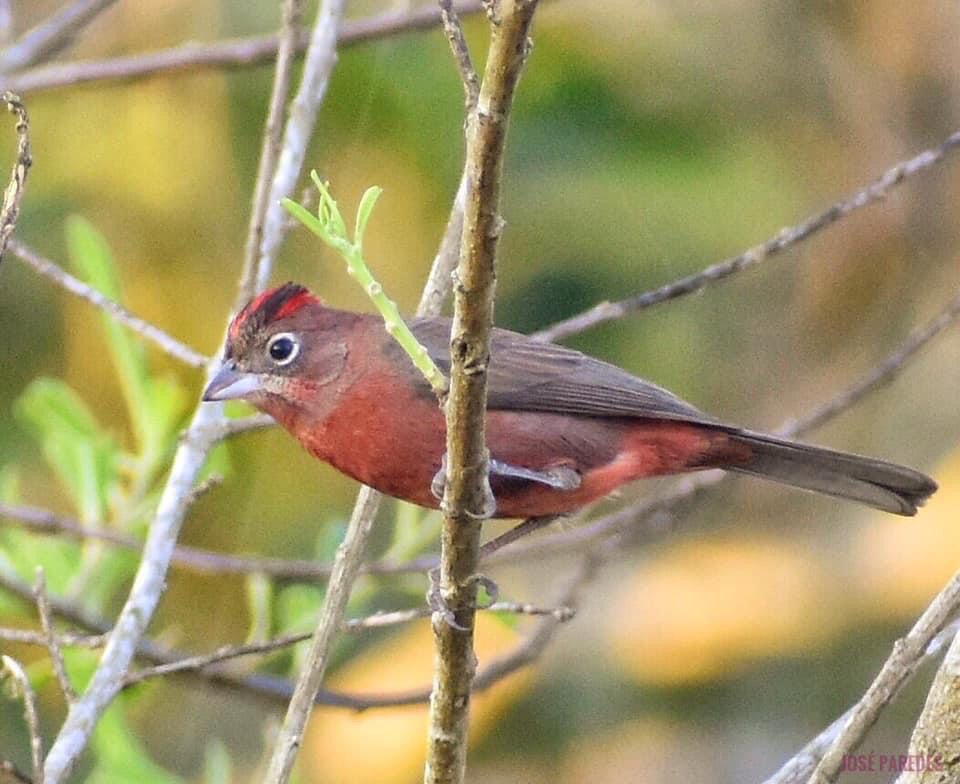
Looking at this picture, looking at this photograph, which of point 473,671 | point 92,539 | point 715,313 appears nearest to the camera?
point 473,671

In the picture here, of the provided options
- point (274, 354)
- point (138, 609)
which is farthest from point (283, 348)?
point (138, 609)

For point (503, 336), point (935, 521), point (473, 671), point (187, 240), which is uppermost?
point (187, 240)

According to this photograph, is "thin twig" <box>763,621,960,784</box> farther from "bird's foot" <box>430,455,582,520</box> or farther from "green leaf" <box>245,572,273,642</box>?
"green leaf" <box>245,572,273,642</box>

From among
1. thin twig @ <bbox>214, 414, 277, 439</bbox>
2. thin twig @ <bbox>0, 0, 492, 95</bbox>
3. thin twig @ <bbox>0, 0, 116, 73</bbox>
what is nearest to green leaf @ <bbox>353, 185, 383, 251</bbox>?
thin twig @ <bbox>214, 414, 277, 439</bbox>

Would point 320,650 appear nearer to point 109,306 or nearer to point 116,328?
point 109,306

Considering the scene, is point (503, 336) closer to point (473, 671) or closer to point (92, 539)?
point (92, 539)

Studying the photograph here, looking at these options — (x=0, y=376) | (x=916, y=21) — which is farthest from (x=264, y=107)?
(x=916, y=21)
